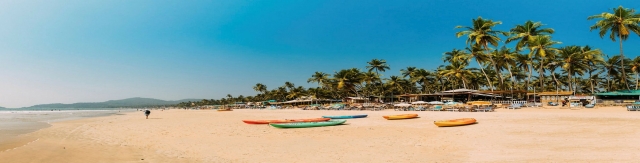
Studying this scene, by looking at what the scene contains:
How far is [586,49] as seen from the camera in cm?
5109

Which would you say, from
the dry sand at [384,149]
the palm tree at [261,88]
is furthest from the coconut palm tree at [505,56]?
the palm tree at [261,88]

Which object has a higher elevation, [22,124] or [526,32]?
[526,32]

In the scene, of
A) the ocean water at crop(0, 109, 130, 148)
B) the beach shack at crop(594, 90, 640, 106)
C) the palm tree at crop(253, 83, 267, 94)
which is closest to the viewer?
the ocean water at crop(0, 109, 130, 148)

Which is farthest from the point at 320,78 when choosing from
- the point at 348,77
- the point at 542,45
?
the point at 542,45

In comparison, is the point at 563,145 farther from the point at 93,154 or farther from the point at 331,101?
the point at 331,101

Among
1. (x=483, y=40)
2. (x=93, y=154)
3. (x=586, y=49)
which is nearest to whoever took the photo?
(x=93, y=154)

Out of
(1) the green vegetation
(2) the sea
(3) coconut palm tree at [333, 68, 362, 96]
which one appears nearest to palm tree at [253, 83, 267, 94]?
(1) the green vegetation

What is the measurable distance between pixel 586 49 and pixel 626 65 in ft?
31.7

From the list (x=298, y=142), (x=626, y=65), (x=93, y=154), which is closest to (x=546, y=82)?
(x=626, y=65)

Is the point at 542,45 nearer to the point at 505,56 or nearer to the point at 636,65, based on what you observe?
the point at 505,56

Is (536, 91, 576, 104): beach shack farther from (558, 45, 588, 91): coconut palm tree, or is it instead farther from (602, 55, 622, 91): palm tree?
(602, 55, 622, 91): palm tree

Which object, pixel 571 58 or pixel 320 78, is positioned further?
pixel 320 78

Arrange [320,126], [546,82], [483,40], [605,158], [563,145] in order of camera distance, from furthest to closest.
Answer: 1. [546,82]
2. [483,40]
3. [320,126]
4. [563,145]
5. [605,158]

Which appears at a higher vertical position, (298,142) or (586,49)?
(586,49)
